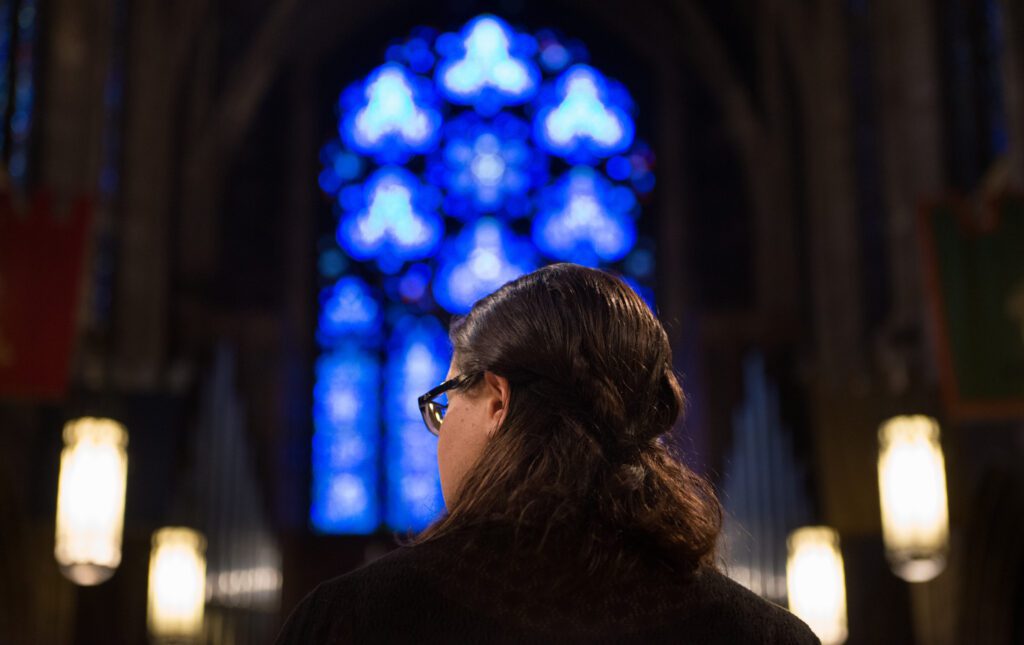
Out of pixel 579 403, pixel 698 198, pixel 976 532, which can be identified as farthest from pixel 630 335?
pixel 698 198

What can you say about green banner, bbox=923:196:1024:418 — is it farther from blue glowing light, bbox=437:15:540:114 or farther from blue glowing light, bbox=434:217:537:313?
blue glowing light, bbox=437:15:540:114

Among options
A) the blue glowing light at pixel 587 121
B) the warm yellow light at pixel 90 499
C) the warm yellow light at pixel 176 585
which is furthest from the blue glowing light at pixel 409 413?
the warm yellow light at pixel 90 499

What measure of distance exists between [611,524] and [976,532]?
9.29m

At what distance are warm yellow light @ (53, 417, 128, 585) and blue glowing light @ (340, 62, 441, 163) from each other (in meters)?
9.13

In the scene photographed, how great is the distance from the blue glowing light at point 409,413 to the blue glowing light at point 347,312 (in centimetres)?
30

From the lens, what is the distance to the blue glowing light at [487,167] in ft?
58.8

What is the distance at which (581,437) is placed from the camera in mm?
1554

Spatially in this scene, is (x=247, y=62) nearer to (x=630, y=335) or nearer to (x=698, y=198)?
(x=698, y=198)

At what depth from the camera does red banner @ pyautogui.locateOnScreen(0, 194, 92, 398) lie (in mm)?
8195

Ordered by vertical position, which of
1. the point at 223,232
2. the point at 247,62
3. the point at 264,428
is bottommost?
the point at 264,428

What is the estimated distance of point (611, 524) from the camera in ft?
5.01

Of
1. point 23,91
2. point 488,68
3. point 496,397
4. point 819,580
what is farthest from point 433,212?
point 496,397

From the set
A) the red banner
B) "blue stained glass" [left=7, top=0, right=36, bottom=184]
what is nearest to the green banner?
the red banner

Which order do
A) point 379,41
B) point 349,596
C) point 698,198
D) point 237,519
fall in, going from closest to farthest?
point 349,596 → point 237,519 → point 698,198 → point 379,41
